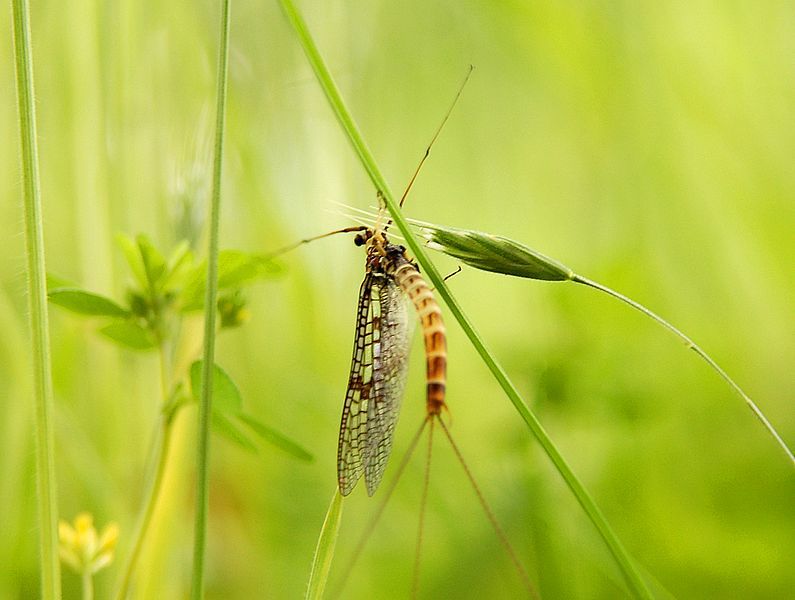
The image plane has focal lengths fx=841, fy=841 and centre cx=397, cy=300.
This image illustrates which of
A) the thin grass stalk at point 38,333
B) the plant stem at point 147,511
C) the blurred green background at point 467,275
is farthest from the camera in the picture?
the blurred green background at point 467,275

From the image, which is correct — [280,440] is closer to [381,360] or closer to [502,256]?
[381,360]

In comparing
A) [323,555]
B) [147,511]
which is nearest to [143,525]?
[147,511]

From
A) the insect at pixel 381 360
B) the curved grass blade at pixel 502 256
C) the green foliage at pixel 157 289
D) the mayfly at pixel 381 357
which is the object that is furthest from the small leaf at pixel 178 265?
the curved grass blade at pixel 502 256

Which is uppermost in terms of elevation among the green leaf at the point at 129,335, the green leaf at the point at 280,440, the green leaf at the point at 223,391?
the green leaf at the point at 129,335

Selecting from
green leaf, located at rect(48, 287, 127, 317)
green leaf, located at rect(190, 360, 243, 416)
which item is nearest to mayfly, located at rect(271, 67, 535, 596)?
green leaf, located at rect(190, 360, 243, 416)

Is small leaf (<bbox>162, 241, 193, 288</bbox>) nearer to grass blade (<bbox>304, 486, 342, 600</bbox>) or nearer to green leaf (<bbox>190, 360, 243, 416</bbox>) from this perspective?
green leaf (<bbox>190, 360, 243, 416</bbox>)

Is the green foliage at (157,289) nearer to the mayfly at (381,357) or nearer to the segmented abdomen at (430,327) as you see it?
the mayfly at (381,357)

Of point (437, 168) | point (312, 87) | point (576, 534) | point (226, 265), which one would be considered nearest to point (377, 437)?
point (226, 265)
